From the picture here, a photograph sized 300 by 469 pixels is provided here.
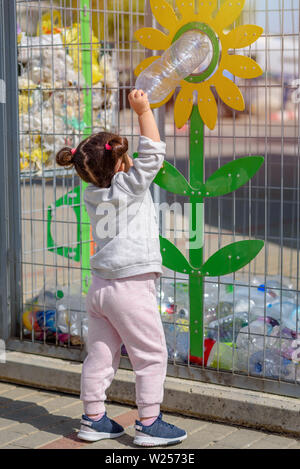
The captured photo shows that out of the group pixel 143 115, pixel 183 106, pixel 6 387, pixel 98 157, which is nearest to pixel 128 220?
pixel 98 157

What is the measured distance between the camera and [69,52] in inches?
201

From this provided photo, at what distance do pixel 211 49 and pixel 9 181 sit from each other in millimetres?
1549

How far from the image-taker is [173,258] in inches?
152

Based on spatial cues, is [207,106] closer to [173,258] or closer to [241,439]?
[173,258]

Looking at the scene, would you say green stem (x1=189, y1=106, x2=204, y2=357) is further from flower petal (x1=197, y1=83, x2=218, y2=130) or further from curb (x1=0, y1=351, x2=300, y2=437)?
curb (x1=0, y1=351, x2=300, y2=437)

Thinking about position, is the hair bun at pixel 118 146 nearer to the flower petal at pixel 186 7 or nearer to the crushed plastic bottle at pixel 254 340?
the flower petal at pixel 186 7

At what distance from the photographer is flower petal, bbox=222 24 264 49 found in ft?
11.3

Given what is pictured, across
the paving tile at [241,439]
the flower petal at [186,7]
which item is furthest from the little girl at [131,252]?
the flower petal at [186,7]

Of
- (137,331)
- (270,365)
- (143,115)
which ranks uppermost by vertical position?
(143,115)

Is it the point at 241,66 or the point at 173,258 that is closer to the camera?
the point at 241,66

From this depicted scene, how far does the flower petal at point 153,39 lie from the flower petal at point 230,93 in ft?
1.08

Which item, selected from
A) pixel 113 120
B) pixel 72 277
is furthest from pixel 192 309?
pixel 72 277
